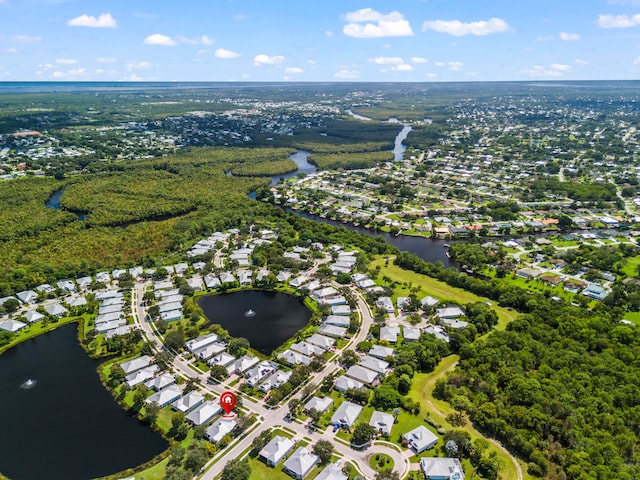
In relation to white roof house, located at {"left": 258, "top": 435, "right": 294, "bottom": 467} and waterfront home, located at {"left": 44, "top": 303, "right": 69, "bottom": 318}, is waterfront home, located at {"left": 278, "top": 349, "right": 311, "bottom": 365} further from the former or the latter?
waterfront home, located at {"left": 44, "top": 303, "right": 69, "bottom": 318}

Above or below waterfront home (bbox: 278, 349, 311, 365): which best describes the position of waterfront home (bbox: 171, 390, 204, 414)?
below

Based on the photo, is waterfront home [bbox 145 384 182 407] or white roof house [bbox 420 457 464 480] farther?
waterfront home [bbox 145 384 182 407]

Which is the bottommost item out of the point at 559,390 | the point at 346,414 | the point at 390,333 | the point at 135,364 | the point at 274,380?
the point at 346,414

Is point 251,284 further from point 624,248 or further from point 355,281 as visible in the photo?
point 624,248

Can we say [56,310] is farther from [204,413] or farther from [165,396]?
[204,413]

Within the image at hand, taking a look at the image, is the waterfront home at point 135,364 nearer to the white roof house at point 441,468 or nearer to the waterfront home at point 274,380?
the waterfront home at point 274,380

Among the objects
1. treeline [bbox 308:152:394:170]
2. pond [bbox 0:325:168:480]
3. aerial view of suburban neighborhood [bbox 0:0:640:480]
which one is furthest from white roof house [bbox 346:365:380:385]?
treeline [bbox 308:152:394:170]

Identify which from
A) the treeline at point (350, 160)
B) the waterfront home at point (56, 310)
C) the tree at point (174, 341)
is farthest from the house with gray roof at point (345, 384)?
the treeline at point (350, 160)

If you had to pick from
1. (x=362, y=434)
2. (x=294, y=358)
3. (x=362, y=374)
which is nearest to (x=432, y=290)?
(x=362, y=374)
